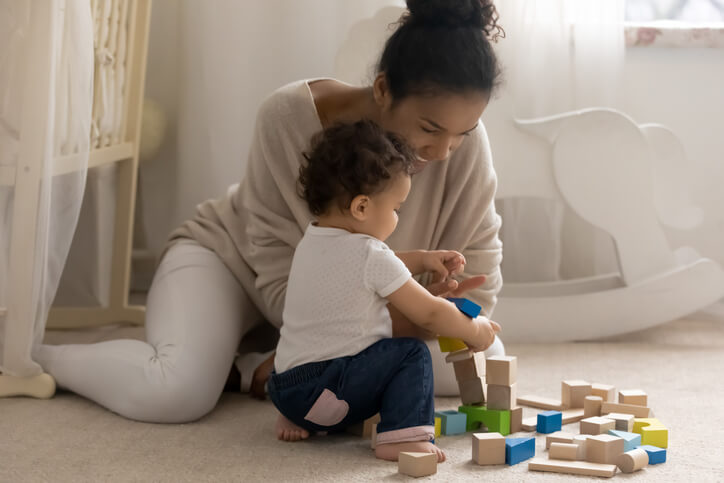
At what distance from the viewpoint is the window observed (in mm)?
2219

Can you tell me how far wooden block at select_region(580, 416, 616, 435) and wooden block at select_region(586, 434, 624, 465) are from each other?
0.25 feet

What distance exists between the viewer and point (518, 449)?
3.67 ft

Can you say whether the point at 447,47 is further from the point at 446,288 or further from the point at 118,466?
the point at 118,466

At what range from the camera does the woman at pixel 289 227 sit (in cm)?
119

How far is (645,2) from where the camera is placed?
2.23m

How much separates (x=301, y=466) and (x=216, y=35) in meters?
1.25

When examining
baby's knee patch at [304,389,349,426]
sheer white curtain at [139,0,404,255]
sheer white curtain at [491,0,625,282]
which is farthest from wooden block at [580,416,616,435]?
sheer white curtain at [139,0,404,255]

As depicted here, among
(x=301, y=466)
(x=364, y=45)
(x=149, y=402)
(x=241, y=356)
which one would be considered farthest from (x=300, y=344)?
(x=364, y=45)

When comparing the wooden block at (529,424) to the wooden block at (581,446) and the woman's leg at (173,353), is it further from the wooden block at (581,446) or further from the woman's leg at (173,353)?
the woman's leg at (173,353)

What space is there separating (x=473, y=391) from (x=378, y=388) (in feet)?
0.72

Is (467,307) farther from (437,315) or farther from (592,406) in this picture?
(592,406)

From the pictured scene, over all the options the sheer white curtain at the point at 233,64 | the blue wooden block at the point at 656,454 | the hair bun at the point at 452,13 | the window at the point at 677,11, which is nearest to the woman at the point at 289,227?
the hair bun at the point at 452,13

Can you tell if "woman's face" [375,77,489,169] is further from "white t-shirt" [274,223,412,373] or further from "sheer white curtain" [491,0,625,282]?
"sheer white curtain" [491,0,625,282]

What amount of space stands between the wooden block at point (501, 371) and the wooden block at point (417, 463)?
0.68 ft
